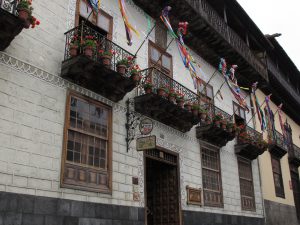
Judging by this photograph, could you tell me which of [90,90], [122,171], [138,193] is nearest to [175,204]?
[138,193]

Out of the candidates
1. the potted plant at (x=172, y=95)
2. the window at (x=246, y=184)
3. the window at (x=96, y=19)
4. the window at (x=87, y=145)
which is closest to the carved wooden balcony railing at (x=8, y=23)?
the window at (x=87, y=145)

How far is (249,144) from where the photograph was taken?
1920 cm

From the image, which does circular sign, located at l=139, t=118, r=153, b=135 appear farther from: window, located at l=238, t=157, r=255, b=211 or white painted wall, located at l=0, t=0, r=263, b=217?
window, located at l=238, t=157, r=255, b=211

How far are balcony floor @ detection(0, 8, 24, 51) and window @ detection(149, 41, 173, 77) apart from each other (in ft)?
21.4

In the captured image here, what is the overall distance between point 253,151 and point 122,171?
10.2 metres

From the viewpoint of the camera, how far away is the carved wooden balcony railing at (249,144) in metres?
19.3

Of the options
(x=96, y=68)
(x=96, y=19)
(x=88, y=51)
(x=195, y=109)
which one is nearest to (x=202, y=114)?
(x=195, y=109)

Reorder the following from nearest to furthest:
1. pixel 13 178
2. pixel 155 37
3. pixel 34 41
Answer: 1. pixel 13 178
2. pixel 34 41
3. pixel 155 37

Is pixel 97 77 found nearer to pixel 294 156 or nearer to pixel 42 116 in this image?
pixel 42 116

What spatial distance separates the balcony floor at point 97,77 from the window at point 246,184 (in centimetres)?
970

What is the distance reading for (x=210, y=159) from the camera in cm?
1705

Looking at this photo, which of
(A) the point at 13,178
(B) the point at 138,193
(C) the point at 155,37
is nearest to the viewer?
(A) the point at 13,178

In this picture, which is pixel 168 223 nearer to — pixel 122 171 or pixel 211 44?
pixel 122 171

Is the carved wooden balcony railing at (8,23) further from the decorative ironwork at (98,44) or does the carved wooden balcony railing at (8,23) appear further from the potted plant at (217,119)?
the potted plant at (217,119)
